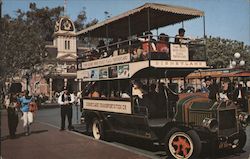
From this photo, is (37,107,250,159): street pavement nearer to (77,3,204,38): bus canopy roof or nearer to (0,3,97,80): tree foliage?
(77,3,204,38): bus canopy roof

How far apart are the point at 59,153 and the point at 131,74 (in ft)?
9.24

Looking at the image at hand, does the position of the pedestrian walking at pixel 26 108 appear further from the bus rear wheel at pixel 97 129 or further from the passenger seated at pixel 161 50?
the passenger seated at pixel 161 50

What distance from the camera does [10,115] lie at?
11.7m

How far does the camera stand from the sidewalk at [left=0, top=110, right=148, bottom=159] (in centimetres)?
841

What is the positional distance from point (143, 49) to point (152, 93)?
1381 mm

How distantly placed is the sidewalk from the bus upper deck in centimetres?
207

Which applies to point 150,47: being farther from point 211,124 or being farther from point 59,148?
point 59,148

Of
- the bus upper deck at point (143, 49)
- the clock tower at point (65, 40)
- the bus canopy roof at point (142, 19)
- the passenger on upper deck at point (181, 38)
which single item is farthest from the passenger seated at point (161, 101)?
the clock tower at point (65, 40)

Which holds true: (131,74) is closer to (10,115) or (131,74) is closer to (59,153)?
(59,153)

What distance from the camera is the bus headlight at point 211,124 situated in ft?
24.4

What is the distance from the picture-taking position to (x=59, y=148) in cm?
949

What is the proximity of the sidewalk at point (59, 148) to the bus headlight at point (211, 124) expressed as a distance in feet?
5.45

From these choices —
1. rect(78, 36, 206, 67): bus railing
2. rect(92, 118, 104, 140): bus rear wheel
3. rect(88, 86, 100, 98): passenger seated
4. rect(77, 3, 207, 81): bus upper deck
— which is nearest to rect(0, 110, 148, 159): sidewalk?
rect(92, 118, 104, 140): bus rear wheel

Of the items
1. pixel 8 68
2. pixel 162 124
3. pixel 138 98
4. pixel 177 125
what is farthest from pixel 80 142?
pixel 8 68
